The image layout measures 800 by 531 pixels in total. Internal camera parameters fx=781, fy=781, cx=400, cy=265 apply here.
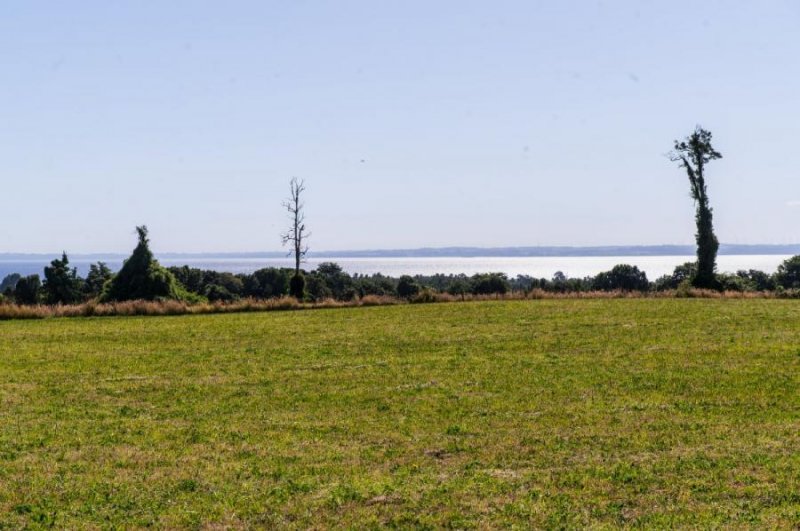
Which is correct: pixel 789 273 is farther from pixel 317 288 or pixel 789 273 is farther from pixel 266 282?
pixel 266 282

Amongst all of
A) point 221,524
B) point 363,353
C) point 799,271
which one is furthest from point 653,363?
point 799,271

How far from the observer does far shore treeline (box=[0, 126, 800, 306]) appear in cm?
5150

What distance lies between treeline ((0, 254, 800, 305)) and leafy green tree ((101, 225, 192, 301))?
7 cm

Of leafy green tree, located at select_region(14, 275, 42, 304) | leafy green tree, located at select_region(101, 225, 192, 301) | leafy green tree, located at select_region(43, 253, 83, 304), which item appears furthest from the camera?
leafy green tree, located at select_region(14, 275, 42, 304)

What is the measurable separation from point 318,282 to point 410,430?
84.3 metres

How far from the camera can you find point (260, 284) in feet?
362

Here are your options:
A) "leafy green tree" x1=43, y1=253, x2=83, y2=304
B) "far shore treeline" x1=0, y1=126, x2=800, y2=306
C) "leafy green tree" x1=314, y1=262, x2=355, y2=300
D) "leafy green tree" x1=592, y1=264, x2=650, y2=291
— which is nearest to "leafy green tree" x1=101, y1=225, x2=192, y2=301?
"far shore treeline" x1=0, y1=126, x2=800, y2=306

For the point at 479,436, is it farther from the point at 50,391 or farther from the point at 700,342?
the point at 700,342

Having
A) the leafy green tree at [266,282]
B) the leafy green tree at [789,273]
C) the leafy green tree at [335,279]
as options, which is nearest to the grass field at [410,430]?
the leafy green tree at [335,279]

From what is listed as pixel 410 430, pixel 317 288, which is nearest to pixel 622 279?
pixel 317 288

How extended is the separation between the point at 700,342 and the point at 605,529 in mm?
15633

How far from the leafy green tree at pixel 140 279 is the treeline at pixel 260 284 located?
0.23 ft

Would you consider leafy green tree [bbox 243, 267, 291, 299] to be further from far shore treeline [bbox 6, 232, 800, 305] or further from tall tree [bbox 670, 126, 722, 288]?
tall tree [bbox 670, 126, 722, 288]

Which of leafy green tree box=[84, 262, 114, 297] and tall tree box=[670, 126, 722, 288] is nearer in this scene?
tall tree box=[670, 126, 722, 288]
